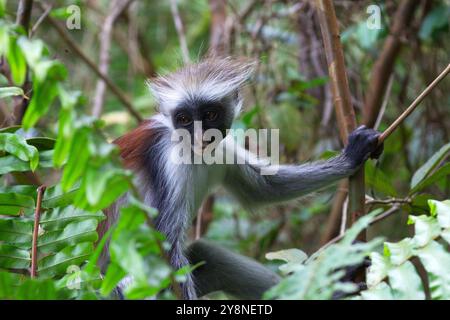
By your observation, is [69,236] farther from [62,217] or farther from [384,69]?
[384,69]

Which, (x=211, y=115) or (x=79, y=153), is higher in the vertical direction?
(x=211, y=115)

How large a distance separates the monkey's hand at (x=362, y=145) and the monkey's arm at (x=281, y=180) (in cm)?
19

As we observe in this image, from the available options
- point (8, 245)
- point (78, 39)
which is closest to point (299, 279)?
point (8, 245)

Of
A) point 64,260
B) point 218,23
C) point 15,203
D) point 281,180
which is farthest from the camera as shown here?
point 218,23

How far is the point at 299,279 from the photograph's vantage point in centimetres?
210

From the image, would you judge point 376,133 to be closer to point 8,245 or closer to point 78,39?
point 8,245

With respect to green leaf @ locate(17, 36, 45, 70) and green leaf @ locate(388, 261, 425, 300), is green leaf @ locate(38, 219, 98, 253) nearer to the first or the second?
green leaf @ locate(17, 36, 45, 70)

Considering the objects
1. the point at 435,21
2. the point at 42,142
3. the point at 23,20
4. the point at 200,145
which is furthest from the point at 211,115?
the point at 435,21

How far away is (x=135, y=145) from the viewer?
453 cm

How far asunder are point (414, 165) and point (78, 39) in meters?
6.39

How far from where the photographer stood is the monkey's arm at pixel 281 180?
4600 mm

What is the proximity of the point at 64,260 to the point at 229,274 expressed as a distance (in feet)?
6.00

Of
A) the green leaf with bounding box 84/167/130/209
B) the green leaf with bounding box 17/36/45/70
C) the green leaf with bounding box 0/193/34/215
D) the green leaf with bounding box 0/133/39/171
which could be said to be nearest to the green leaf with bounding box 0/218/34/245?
the green leaf with bounding box 0/193/34/215

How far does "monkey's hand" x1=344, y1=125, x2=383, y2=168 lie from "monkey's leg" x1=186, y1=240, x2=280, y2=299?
1.14 meters
